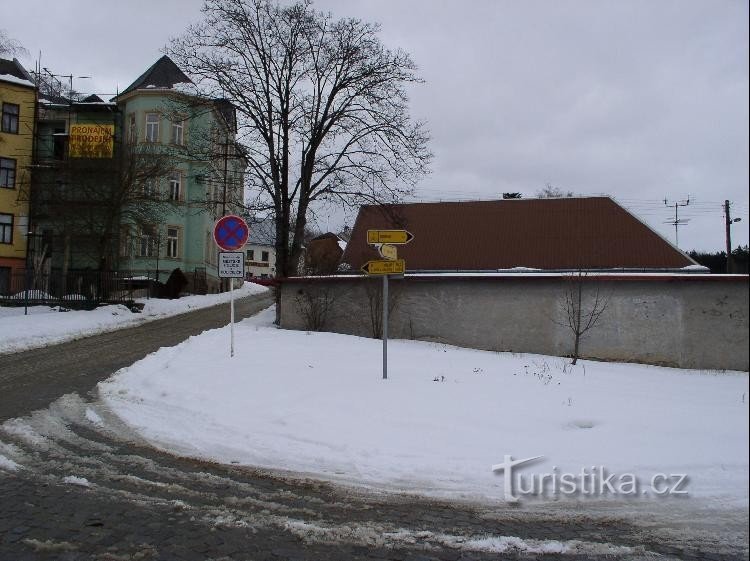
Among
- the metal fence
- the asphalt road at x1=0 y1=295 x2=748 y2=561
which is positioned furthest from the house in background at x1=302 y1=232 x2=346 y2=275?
the asphalt road at x1=0 y1=295 x2=748 y2=561

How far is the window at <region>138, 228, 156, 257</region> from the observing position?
28867mm

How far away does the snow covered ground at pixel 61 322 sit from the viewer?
17.0 meters

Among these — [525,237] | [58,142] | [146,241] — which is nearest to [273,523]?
[146,241]

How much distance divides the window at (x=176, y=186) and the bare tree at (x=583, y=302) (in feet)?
99.2

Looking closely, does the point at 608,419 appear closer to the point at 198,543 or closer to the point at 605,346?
the point at 198,543

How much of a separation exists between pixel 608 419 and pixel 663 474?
184 centimetres

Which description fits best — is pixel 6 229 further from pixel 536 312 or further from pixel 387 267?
pixel 387 267

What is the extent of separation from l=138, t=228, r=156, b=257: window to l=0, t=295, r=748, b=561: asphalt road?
2354 centimetres

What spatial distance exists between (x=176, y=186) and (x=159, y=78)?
7.14m

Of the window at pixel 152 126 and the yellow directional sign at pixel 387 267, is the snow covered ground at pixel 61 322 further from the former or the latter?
the window at pixel 152 126

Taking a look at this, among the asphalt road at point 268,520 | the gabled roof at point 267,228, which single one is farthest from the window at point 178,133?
the asphalt road at point 268,520

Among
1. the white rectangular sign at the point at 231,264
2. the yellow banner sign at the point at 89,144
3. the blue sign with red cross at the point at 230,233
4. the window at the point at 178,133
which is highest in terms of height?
the window at the point at 178,133

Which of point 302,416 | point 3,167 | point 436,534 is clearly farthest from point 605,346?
point 3,167

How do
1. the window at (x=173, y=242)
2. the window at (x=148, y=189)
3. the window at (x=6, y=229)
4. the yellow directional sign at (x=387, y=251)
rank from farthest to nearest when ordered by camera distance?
the window at (x=173, y=242)
the window at (x=6, y=229)
the window at (x=148, y=189)
the yellow directional sign at (x=387, y=251)
